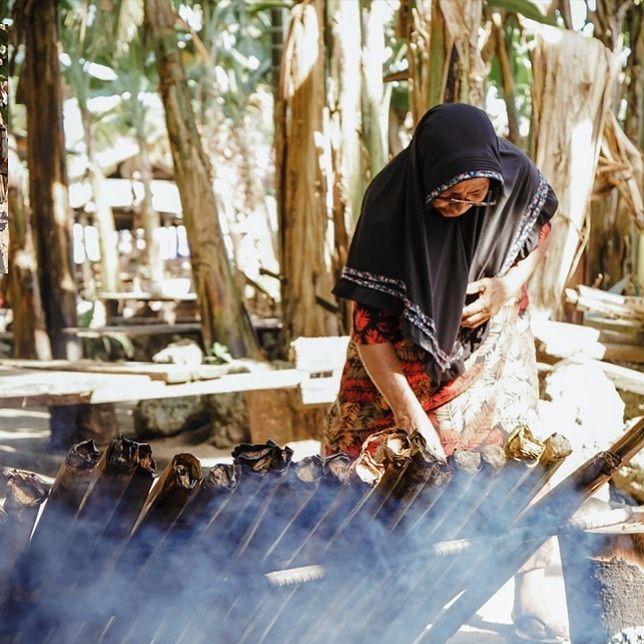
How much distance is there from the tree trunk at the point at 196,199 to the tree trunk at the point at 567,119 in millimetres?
2635

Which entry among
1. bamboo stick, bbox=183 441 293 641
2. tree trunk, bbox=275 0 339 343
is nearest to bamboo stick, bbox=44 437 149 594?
bamboo stick, bbox=183 441 293 641

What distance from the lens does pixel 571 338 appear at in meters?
4.88

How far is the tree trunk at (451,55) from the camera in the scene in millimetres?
4641

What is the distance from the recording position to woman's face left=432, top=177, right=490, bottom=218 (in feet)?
7.46

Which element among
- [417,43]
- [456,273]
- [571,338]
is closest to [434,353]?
[456,273]

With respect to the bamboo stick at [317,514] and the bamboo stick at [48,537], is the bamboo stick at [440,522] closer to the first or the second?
the bamboo stick at [317,514]

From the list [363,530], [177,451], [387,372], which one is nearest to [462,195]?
[387,372]

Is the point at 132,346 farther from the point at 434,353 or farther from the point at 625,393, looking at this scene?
the point at 434,353

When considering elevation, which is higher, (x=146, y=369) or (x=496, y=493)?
(x=496, y=493)

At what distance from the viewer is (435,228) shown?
7.79 ft

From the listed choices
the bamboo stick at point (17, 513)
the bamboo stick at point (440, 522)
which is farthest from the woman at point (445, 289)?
the bamboo stick at point (17, 513)

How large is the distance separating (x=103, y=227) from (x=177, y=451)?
447 inches

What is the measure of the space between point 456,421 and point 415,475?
1.01 meters

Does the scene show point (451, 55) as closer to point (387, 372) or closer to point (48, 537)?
point (387, 372)
